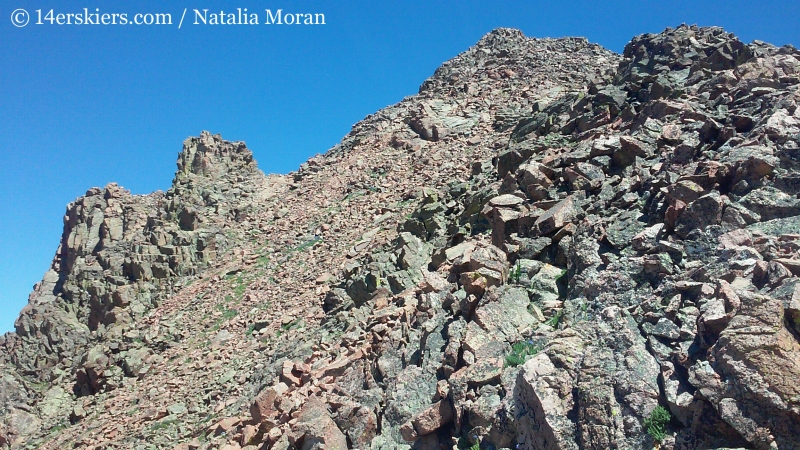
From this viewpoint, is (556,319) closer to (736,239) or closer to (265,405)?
(736,239)

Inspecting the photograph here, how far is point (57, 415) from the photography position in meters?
23.9

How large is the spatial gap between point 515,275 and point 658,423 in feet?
17.0

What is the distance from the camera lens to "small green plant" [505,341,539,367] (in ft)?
31.7

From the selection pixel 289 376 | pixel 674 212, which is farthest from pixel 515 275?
pixel 289 376

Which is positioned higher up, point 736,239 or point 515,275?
point 515,275

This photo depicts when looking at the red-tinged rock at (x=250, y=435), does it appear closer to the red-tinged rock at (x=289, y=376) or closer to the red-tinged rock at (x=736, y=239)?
the red-tinged rock at (x=289, y=376)

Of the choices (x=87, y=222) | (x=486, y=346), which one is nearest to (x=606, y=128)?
(x=486, y=346)

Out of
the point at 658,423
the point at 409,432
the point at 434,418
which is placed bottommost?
the point at 658,423

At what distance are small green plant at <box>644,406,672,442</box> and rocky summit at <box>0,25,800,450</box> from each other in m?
0.03

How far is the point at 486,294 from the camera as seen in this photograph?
38.3 ft

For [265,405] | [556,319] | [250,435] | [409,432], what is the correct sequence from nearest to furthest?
[409,432], [556,319], [250,435], [265,405]

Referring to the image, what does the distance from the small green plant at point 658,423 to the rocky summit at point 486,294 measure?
30mm

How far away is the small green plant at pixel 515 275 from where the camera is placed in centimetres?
1208

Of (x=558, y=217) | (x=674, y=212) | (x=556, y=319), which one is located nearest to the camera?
(x=674, y=212)
